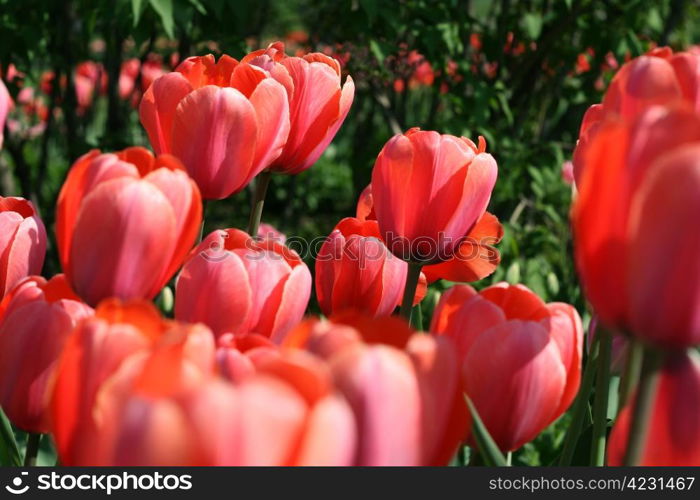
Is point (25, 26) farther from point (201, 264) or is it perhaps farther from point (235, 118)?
point (201, 264)

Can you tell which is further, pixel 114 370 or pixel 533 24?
pixel 533 24

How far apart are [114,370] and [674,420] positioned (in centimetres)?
34

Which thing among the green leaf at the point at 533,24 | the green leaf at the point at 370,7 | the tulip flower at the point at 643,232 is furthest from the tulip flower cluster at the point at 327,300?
the green leaf at the point at 533,24

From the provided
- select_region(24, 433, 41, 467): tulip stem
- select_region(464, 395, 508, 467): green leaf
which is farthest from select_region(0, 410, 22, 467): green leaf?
select_region(464, 395, 508, 467): green leaf

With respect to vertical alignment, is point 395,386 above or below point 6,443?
above

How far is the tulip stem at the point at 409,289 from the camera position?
1.02 meters

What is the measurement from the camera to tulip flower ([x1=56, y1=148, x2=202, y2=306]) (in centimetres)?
78

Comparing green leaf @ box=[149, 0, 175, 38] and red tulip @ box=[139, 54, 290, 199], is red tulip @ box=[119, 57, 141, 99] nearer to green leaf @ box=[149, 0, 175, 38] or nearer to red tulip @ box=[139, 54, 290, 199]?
green leaf @ box=[149, 0, 175, 38]

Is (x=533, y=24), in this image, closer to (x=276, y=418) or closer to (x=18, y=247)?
(x=18, y=247)

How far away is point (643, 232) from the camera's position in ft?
1.82

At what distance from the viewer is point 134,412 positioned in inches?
20.8

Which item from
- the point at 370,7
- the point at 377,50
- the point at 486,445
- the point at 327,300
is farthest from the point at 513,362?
the point at 377,50

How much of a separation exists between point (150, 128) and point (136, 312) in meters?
0.49

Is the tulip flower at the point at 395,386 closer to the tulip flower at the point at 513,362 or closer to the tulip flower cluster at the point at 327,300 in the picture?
the tulip flower cluster at the point at 327,300
